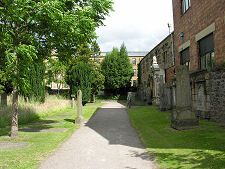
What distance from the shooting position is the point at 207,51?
982 cm

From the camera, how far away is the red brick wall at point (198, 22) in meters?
8.39

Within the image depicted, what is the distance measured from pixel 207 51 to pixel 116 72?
103ft

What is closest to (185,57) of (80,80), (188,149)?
(188,149)

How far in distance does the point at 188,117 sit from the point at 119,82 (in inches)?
1338

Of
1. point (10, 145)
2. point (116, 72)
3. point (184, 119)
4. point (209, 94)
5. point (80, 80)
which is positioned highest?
point (116, 72)

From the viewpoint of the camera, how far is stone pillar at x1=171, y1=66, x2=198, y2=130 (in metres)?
7.26

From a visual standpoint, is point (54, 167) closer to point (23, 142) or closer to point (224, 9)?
point (23, 142)

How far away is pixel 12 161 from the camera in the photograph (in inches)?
161

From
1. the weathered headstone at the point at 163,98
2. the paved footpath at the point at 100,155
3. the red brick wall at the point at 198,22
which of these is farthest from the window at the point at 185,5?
the paved footpath at the point at 100,155

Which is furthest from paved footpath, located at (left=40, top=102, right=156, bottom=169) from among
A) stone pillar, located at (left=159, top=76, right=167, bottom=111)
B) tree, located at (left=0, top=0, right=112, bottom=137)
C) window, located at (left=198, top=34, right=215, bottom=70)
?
stone pillar, located at (left=159, top=76, right=167, bottom=111)

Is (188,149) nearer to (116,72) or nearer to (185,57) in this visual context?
(185,57)

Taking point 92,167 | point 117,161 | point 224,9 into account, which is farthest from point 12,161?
point 224,9

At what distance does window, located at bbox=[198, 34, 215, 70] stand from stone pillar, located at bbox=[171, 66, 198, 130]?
2474 millimetres

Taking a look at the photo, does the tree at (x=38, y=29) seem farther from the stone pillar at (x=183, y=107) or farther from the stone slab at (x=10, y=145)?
the stone pillar at (x=183, y=107)
